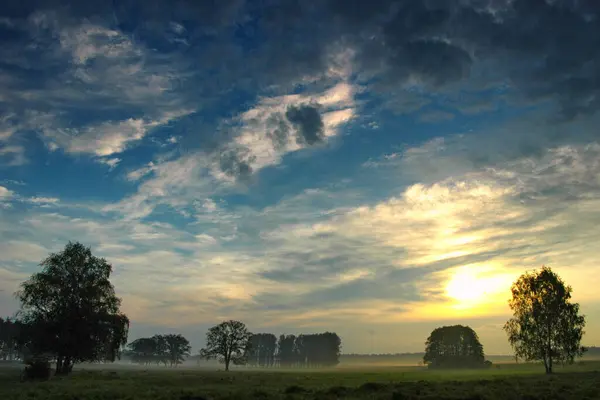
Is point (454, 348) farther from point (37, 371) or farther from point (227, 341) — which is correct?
point (37, 371)

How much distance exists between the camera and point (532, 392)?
3600cm

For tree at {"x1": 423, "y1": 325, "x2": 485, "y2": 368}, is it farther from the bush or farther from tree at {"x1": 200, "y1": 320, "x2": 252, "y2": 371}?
the bush

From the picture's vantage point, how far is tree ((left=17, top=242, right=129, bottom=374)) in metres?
64.1

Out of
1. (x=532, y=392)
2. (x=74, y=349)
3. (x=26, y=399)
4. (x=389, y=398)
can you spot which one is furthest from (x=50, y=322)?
(x=532, y=392)

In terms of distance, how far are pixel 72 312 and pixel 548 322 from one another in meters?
86.4

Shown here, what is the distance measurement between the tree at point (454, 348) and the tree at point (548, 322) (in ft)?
311

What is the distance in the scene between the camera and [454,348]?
187 meters

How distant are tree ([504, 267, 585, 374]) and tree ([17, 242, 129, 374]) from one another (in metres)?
76.6

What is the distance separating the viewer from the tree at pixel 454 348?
177875 millimetres

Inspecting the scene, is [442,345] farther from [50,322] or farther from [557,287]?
[50,322]

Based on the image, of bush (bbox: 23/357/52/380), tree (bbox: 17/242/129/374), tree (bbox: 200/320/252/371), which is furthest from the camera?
tree (bbox: 200/320/252/371)

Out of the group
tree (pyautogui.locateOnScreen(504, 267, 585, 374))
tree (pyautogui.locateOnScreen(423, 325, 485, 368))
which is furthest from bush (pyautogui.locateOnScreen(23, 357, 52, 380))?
tree (pyautogui.locateOnScreen(423, 325, 485, 368))

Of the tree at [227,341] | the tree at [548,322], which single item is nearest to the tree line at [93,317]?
the tree at [548,322]

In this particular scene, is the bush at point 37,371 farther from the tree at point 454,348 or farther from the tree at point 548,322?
the tree at point 454,348
